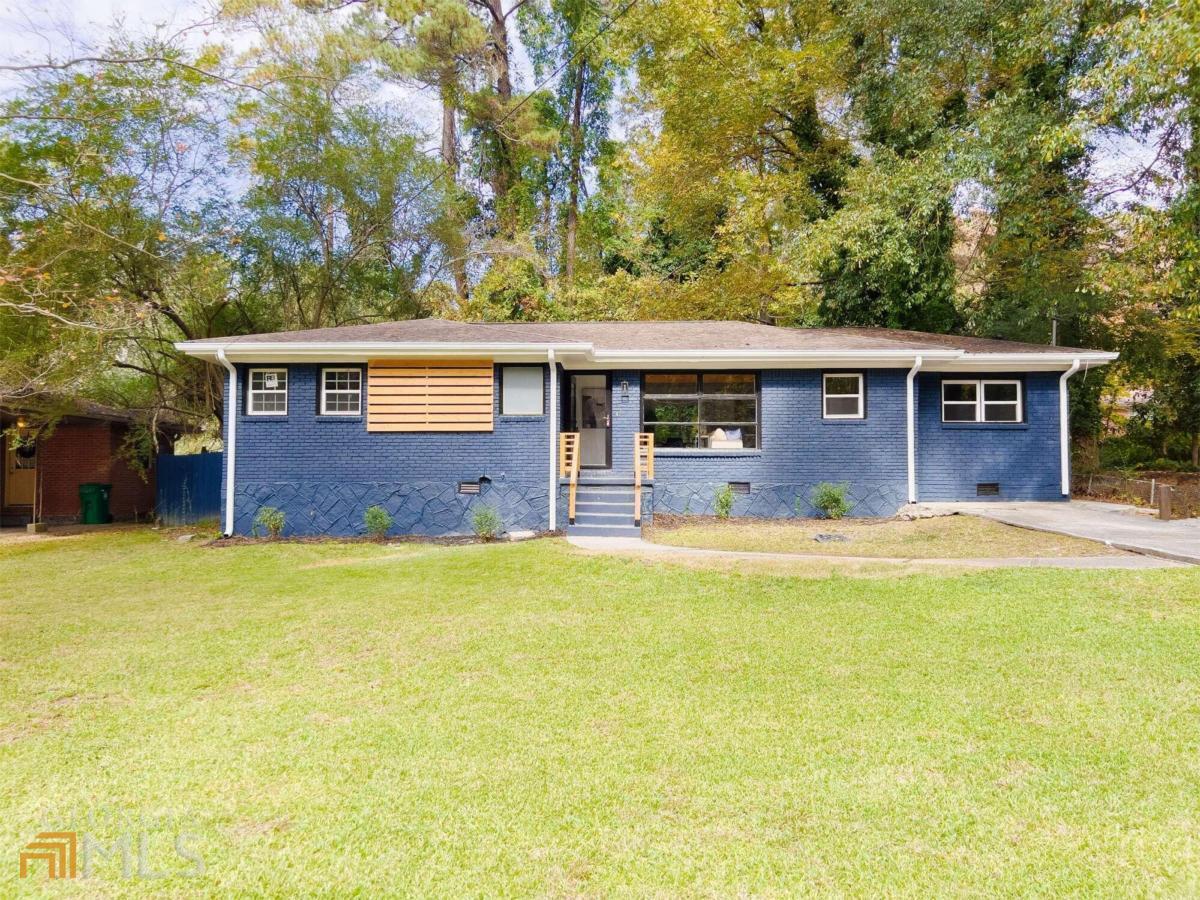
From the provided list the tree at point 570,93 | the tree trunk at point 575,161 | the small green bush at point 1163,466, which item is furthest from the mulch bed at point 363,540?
the small green bush at point 1163,466

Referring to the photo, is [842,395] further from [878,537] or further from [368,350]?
[368,350]

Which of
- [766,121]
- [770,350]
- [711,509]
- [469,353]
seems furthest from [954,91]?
[469,353]

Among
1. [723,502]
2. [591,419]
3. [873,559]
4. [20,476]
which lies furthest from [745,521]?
[20,476]

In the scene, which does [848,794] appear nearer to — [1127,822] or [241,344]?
[1127,822]

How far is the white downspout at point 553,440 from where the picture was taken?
429 inches

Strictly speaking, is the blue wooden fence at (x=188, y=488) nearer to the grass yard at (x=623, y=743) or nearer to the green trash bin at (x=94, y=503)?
the green trash bin at (x=94, y=503)

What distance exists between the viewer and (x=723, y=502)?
1189cm

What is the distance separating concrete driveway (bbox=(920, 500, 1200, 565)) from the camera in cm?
742

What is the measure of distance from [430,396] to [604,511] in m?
3.51

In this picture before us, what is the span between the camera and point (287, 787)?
2.71m

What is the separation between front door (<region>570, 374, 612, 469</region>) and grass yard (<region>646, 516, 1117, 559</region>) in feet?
8.06

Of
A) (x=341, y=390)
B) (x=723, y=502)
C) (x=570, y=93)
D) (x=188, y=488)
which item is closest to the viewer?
(x=341, y=390)

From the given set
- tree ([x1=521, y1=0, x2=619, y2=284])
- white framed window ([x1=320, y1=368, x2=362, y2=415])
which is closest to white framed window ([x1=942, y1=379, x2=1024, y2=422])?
white framed window ([x1=320, y1=368, x2=362, y2=415])

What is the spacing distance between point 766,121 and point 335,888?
784 inches
